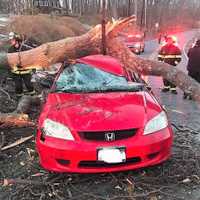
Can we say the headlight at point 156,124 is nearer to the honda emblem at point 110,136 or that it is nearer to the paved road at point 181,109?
the honda emblem at point 110,136

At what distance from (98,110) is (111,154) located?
2.24 ft

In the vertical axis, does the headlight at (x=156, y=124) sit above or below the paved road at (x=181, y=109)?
above

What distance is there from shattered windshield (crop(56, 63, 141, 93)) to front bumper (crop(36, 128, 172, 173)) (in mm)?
1296

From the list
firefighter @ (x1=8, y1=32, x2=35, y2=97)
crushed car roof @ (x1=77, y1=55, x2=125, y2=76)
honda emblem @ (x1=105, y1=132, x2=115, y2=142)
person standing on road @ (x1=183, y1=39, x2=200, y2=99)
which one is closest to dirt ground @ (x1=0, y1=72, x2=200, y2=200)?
honda emblem @ (x1=105, y1=132, x2=115, y2=142)

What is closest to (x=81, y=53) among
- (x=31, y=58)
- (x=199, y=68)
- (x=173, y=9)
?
(x=31, y=58)

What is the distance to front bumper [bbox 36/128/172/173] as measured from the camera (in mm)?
4910

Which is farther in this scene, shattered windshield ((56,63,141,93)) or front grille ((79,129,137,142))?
shattered windshield ((56,63,141,93))

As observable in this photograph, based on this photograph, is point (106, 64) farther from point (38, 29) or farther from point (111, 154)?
point (38, 29)

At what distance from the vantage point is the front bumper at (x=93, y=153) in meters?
4.91

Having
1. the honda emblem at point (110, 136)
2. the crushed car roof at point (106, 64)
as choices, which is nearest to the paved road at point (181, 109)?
the crushed car roof at point (106, 64)

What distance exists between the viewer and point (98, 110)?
538 cm

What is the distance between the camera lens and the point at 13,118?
24.4 feet

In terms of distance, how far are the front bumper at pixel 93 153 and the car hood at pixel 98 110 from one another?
7.7 inches

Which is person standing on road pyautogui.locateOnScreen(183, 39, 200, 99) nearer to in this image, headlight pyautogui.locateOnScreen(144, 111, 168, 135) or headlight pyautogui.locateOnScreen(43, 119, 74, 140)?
headlight pyautogui.locateOnScreen(144, 111, 168, 135)
